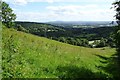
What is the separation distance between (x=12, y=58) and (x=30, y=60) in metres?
2.52

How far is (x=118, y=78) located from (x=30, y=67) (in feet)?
34.7

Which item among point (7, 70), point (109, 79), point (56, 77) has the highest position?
point (7, 70)

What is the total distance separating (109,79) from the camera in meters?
24.4

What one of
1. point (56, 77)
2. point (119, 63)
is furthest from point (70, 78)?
Answer: point (119, 63)

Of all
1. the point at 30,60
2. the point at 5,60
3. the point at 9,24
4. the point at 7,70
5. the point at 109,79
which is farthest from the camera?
the point at 9,24

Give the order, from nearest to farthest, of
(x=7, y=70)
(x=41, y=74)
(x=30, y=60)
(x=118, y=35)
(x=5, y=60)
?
(x=7, y=70) → (x=5, y=60) → (x=41, y=74) → (x=30, y=60) → (x=118, y=35)

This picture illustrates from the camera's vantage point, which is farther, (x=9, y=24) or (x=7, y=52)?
(x=9, y=24)

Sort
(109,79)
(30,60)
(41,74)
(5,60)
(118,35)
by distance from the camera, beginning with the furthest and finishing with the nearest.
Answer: (118,35) → (109,79) → (30,60) → (41,74) → (5,60)

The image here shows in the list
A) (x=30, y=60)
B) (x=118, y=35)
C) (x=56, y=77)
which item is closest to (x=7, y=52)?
(x=30, y=60)

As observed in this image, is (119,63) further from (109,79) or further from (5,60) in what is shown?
(5,60)

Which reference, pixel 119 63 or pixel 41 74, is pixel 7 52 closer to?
pixel 41 74

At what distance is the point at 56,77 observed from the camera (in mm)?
17609

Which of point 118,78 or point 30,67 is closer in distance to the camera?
point 30,67

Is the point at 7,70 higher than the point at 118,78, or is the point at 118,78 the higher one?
the point at 7,70
